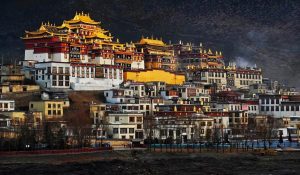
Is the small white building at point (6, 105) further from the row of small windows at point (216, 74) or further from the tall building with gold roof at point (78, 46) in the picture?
the row of small windows at point (216, 74)

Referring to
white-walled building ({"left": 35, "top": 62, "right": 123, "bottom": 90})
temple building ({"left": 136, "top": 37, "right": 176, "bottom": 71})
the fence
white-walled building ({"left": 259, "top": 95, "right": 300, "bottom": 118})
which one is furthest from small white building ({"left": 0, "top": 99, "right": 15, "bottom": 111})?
white-walled building ({"left": 259, "top": 95, "right": 300, "bottom": 118})

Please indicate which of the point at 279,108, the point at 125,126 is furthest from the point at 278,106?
the point at 125,126

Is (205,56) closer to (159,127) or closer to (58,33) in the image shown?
(58,33)

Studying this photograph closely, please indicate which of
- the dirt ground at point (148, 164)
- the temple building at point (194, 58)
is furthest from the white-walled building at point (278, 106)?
the dirt ground at point (148, 164)

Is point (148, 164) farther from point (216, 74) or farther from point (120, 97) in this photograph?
point (216, 74)

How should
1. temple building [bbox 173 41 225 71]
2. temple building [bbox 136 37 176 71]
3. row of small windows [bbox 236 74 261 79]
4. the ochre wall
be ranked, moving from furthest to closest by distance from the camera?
temple building [bbox 173 41 225 71] < row of small windows [bbox 236 74 261 79] < temple building [bbox 136 37 176 71] < the ochre wall

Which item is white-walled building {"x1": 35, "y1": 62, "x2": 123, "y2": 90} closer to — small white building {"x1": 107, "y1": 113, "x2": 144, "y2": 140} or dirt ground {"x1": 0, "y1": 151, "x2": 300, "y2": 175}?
small white building {"x1": 107, "y1": 113, "x2": 144, "y2": 140}

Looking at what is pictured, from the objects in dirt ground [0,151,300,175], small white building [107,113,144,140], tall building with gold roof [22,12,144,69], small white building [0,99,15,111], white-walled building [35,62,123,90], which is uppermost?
tall building with gold roof [22,12,144,69]
